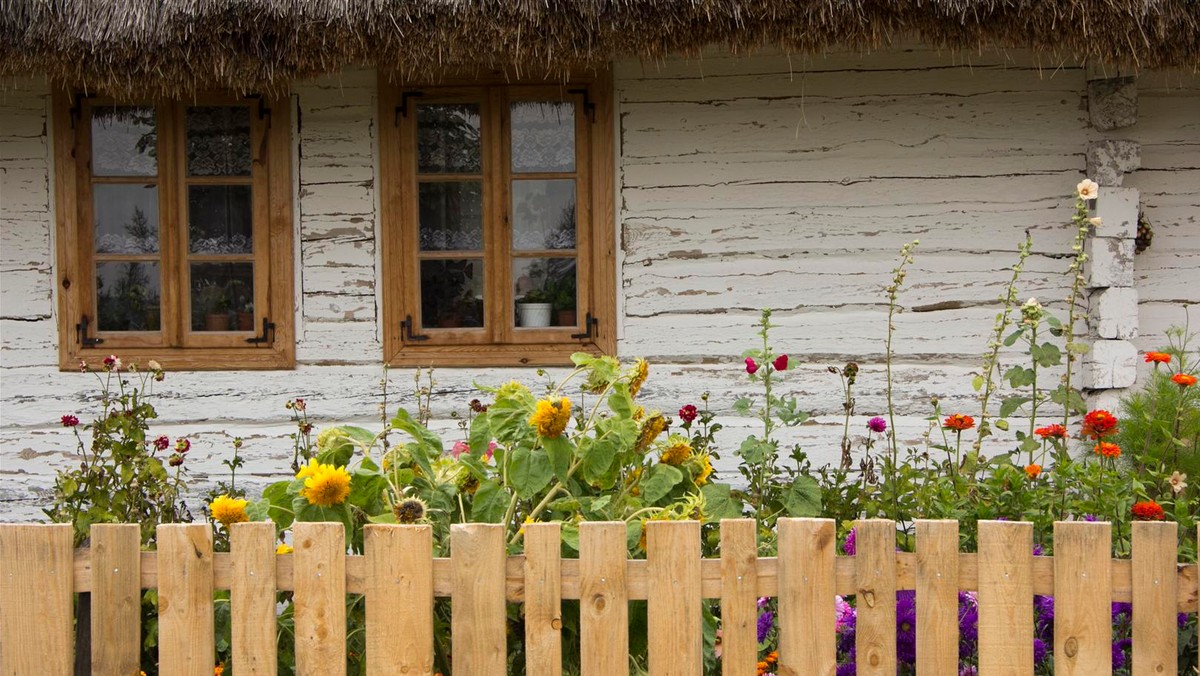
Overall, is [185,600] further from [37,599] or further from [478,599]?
[478,599]

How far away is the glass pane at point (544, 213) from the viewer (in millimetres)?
4344

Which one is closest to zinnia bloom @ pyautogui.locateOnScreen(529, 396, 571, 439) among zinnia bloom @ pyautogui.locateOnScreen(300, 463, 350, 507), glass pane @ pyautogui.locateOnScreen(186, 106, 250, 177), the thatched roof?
zinnia bloom @ pyautogui.locateOnScreen(300, 463, 350, 507)

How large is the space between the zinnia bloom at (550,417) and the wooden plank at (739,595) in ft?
1.44

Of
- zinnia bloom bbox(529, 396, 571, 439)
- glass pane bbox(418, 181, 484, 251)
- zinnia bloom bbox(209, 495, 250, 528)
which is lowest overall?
zinnia bloom bbox(209, 495, 250, 528)

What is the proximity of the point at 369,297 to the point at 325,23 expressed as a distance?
113cm

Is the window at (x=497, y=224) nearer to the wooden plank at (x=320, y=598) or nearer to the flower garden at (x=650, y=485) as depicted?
the flower garden at (x=650, y=485)

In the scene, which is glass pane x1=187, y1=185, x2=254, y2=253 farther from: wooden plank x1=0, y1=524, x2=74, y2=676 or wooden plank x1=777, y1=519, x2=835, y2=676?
wooden plank x1=777, y1=519, x2=835, y2=676

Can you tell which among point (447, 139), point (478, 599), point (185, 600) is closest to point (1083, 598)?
point (478, 599)

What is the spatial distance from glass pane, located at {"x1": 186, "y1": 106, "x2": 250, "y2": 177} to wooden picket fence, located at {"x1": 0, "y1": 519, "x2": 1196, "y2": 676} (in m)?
2.66

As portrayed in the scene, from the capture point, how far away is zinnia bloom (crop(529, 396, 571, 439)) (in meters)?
2.15

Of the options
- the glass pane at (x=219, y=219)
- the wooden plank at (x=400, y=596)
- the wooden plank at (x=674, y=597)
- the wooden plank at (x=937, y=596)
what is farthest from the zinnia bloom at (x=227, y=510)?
the glass pane at (x=219, y=219)

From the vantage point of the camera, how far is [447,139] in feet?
14.3

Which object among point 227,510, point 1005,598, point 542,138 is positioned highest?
point 542,138

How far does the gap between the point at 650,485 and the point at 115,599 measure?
3.75 ft
